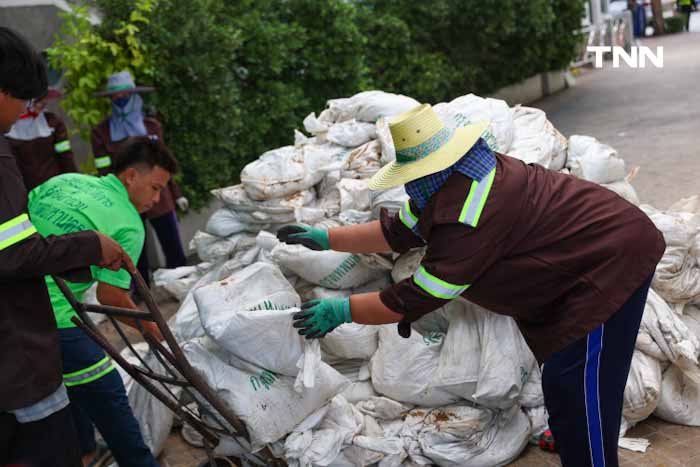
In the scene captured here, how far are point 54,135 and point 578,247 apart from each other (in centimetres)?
415

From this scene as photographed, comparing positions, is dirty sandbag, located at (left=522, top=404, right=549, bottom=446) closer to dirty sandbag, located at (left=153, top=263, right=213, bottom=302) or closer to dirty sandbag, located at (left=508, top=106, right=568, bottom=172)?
dirty sandbag, located at (left=508, top=106, right=568, bottom=172)

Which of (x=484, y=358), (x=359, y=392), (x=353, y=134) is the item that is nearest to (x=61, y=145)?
(x=353, y=134)

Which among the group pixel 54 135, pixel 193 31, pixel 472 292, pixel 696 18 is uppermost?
pixel 193 31

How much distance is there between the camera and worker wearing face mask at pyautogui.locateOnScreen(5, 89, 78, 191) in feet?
17.0

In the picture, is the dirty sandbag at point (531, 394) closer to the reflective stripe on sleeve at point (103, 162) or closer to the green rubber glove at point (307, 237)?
the green rubber glove at point (307, 237)

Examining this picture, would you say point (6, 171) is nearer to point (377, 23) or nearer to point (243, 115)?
point (243, 115)

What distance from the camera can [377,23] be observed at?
28.0 ft

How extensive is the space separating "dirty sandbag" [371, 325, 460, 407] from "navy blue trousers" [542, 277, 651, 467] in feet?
2.55

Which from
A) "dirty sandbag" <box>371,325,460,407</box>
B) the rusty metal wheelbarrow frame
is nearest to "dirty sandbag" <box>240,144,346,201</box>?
"dirty sandbag" <box>371,325,460,407</box>

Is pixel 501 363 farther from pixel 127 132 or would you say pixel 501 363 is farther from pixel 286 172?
pixel 127 132

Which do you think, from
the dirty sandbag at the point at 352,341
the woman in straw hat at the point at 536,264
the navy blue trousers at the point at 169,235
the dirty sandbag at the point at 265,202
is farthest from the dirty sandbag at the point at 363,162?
the navy blue trousers at the point at 169,235

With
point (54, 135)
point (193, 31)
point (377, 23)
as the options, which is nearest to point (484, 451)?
point (54, 135)

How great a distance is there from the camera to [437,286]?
213 centimetres

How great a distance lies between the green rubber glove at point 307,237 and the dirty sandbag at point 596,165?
65.2 inches
